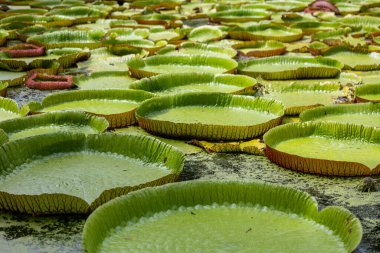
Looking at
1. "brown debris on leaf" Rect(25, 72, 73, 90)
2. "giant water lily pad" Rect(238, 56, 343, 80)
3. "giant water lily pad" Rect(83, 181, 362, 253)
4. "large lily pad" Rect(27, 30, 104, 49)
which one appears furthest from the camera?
"large lily pad" Rect(27, 30, 104, 49)

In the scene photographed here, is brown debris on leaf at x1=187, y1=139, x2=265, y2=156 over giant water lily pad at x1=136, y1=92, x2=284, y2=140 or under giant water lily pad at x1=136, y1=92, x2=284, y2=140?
under

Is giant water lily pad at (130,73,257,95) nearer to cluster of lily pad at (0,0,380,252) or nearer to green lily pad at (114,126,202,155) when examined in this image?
cluster of lily pad at (0,0,380,252)

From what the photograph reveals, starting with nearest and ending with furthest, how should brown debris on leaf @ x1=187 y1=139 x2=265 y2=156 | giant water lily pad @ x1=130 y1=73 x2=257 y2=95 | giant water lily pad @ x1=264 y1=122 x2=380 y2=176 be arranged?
giant water lily pad @ x1=264 y1=122 x2=380 y2=176
brown debris on leaf @ x1=187 y1=139 x2=265 y2=156
giant water lily pad @ x1=130 y1=73 x2=257 y2=95

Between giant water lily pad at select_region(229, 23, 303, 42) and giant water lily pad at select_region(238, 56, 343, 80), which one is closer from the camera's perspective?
giant water lily pad at select_region(238, 56, 343, 80)

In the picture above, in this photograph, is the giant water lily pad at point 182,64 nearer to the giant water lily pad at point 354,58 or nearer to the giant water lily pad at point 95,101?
the giant water lily pad at point 95,101

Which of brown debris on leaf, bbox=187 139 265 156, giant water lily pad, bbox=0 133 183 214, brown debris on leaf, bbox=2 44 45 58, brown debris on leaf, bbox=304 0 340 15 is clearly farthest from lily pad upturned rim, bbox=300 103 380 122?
brown debris on leaf, bbox=304 0 340 15

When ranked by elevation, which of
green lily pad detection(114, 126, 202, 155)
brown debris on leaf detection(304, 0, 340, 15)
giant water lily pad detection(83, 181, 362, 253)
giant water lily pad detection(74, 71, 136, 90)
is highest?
brown debris on leaf detection(304, 0, 340, 15)

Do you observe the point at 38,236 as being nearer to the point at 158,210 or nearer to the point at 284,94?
the point at 158,210

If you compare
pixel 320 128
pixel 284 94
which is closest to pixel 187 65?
pixel 284 94
